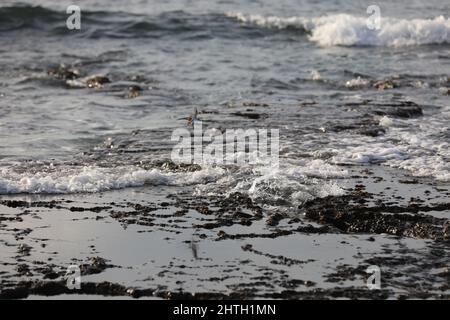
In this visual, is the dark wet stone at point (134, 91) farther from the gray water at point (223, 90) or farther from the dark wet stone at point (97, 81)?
the dark wet stone at point (97, 81)

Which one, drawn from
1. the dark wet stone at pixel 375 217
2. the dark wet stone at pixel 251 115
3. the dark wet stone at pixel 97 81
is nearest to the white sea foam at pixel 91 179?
the dark wet stone at pixel 375 217

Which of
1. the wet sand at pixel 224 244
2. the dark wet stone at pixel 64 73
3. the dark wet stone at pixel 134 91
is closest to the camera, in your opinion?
the wet sand at pixel 224 244

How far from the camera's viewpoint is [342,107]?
38.0 feet

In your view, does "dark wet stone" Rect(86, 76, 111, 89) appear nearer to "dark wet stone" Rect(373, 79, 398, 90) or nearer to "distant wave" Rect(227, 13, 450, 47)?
"dark wet stone" Rect(373, 79, 398, 90)

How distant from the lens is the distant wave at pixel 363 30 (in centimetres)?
1777

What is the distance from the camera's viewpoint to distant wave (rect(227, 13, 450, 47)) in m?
17.8

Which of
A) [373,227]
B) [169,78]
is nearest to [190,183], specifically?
[373,227]

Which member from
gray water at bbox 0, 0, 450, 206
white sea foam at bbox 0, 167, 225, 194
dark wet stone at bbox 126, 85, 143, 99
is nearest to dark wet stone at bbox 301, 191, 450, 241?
gray water at bbox 0, 0, 450, 206

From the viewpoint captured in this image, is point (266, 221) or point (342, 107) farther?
point (342, 107)

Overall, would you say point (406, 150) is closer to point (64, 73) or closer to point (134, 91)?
point (134, 91)

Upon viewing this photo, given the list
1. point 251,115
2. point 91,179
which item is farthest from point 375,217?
point 251,115

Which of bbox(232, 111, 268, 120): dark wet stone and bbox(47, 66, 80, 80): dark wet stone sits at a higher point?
bbox(47, 66, 80, 80): dark wet stone
